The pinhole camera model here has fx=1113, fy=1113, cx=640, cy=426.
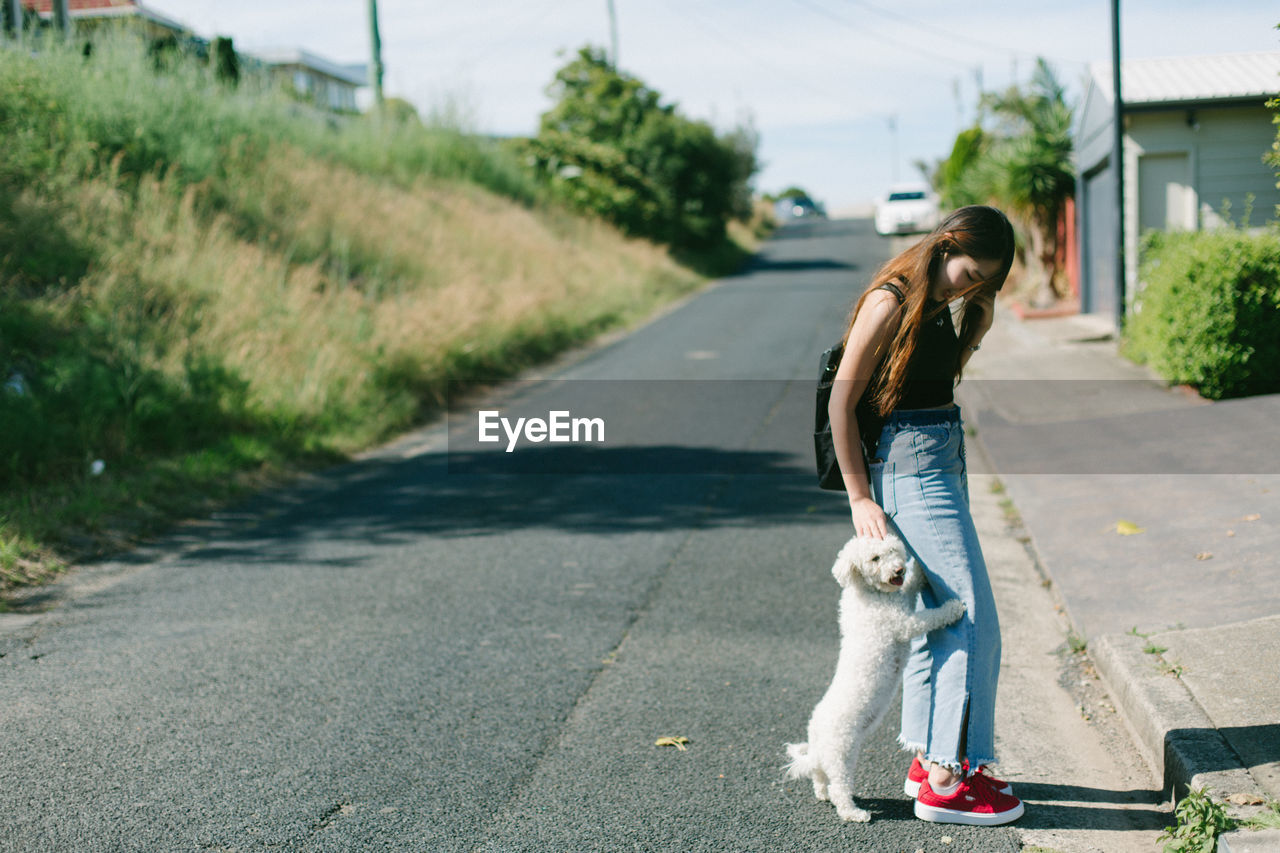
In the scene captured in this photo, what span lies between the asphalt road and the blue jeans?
0.35m

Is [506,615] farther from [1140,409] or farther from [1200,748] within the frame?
[1140,409]

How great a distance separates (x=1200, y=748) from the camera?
3578 mm

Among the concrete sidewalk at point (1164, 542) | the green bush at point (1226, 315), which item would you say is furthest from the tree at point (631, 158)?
the green bush at point (1226, 315)

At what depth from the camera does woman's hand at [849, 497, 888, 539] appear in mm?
3330

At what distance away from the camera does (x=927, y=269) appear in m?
3.25

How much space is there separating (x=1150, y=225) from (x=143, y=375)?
1206 centimetres

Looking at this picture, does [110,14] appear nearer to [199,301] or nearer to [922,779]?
[199,301]

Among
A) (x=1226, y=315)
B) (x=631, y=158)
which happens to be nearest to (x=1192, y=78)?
(x=1226, y=315)

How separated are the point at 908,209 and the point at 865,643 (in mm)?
33544

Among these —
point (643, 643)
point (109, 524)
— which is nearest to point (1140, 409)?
point (643, 643)

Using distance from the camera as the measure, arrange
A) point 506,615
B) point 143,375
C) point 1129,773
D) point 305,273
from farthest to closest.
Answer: point 305,273, point 143,375, point 506,615, point 1129,773

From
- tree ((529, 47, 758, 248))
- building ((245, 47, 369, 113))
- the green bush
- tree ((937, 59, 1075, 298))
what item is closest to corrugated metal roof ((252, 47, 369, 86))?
building ((245, 47, 369, 113))

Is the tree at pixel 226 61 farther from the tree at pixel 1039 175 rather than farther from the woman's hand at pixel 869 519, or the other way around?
the woman's hand at pixel 869 519

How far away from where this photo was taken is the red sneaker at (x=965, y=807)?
11.4ft
